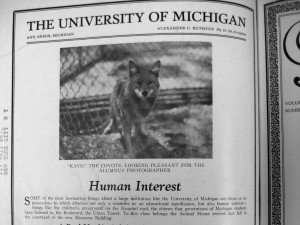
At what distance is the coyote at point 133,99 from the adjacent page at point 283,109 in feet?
0.41

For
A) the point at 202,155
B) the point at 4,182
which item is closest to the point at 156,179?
the point at 202,155

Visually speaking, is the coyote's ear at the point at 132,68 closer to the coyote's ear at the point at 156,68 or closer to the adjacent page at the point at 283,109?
the coyote's ear at the point at 156,68

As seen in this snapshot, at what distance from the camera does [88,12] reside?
1.46 feet

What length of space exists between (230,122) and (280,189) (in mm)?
89

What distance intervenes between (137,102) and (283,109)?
6.1 inches

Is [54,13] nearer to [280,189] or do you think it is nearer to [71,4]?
[71,4]

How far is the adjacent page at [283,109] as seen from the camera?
422 millimetres

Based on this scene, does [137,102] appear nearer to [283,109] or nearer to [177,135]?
[177,135]

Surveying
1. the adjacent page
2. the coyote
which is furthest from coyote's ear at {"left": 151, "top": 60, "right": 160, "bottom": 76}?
the adjacent page

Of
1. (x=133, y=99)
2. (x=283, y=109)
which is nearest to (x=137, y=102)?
(x=133, y=99)

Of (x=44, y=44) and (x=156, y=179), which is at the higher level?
(x=44, y=44)

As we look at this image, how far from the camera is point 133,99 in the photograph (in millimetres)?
427

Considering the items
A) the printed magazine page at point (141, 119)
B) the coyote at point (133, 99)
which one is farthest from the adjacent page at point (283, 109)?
the coyote at point (133, 99)

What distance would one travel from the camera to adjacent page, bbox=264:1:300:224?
0.42 meters
